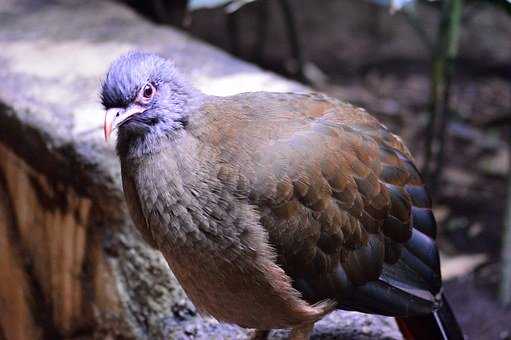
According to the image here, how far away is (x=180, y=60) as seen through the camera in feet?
13.3

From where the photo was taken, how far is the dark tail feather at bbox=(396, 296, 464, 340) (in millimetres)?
2762

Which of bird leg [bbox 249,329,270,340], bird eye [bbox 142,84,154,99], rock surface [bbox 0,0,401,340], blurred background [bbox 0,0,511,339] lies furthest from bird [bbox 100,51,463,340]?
blurred background [bbox 0,0,511,339]

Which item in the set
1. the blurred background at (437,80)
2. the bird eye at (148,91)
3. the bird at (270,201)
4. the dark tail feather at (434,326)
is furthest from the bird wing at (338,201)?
the blurred background at (437,80)

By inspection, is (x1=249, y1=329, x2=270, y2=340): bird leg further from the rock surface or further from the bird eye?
the bird eye

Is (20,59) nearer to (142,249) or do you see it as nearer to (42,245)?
(42,245)

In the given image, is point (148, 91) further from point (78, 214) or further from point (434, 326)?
point (434, 326)

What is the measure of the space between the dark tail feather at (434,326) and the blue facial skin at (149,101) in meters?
1.04

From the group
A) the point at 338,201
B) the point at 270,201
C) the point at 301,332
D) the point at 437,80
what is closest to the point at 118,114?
the point at 270,201

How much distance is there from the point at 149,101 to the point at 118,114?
106 millimetres

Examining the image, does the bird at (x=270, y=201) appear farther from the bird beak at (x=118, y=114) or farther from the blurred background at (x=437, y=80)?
the blurred background at (x=437, y=80)

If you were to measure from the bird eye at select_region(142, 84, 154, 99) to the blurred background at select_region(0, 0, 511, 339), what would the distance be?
1476 millimetres

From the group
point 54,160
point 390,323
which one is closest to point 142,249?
point 54,160

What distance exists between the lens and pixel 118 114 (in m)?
2.38

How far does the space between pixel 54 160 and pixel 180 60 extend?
39.4 inches
